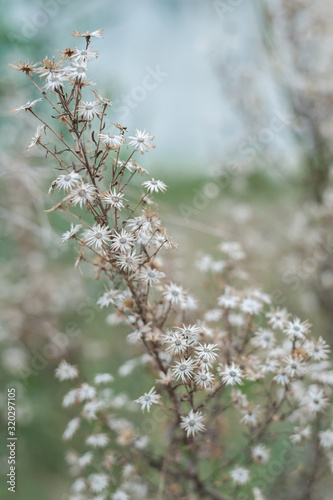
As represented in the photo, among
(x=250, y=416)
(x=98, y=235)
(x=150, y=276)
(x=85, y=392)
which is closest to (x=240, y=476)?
(x=250, y=416)

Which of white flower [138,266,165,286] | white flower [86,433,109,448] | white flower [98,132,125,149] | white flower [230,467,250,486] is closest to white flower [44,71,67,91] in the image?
white flower [98,132,125,149]

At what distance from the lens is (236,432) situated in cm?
174

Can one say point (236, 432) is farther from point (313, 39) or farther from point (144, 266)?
point (313, 39)

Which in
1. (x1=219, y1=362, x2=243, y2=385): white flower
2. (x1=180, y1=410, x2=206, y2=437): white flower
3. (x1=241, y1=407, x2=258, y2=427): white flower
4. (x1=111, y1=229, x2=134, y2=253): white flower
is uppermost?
(x1=111, y1=229, x2=134, y2=253): white flower

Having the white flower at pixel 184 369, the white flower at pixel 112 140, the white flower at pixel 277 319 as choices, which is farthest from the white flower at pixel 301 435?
the white flower at pixel 112 140

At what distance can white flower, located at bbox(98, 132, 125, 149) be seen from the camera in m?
0.78

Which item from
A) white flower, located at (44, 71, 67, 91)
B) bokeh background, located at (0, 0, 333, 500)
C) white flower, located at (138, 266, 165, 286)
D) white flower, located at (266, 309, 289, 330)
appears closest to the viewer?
white flower, located at (44, 71, 67, 91)

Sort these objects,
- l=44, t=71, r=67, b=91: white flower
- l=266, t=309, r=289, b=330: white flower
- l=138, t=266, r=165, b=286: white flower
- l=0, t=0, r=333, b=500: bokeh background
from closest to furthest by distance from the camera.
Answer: l=44, t=71, r=67, b=91: white flower → l=138, t=266, r=165, b=286: white flower → l=266, t=309, r=289, b=330: white flower → l=0, t=0, r=333, b=500: bokeh background

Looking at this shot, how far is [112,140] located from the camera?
787 mm

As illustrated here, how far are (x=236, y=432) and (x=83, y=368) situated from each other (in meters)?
0.80

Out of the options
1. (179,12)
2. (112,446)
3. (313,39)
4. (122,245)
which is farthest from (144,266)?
(179,12)

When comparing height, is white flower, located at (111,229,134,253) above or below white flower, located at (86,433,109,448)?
above

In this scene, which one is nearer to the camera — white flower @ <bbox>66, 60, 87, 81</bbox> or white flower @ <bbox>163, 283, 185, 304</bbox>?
white flower @ <bbox>66, 60, 87, 81</bbox>

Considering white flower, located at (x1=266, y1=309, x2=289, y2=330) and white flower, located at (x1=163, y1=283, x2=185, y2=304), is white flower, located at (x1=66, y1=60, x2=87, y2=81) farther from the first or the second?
white flower, located at (x1=266, y1=309, x2=289, y2=330)
